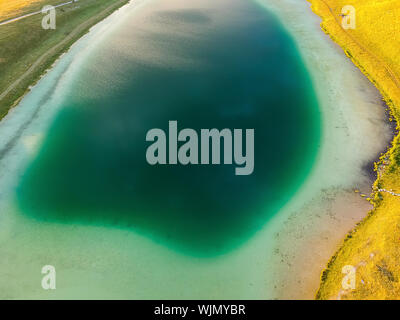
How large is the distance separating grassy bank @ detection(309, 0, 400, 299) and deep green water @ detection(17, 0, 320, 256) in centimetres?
694

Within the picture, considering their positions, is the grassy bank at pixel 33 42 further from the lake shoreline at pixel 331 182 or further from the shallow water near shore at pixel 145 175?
the lake shoreline at pixel 331 182

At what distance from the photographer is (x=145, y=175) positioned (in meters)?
29.3

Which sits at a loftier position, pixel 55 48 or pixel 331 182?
pixel 55 48

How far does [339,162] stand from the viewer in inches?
1222

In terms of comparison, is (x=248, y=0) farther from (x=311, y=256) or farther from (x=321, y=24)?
(x=311, y=256)

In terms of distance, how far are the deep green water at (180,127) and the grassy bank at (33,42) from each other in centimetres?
689

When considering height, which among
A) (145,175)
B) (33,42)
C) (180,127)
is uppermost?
(33,42)

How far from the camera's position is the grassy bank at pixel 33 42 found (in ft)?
136

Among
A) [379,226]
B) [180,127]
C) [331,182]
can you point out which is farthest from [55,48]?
[379,226]

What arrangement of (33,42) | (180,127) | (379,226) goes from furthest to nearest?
1. (33,42)
2. (180,127)
3. (379,226)

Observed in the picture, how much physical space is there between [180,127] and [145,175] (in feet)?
27.7

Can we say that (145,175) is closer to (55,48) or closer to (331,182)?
(331,182)

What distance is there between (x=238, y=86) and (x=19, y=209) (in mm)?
32605

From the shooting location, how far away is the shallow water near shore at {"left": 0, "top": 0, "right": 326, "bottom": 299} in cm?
2205
